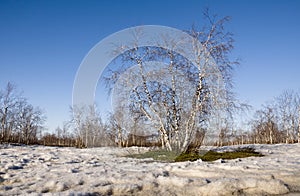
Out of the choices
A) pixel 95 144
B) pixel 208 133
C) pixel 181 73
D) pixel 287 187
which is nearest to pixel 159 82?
pixel 181 73

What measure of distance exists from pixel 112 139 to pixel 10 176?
14640mm

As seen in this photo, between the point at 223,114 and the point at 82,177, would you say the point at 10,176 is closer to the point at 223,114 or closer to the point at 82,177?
the point at 82,177

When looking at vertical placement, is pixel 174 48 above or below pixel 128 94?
above

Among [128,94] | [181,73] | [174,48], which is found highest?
[174,48]

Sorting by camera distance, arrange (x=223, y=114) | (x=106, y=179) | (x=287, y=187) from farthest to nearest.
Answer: (x=223, y=114) < (x=106, y=179) < (x=287, y=187)

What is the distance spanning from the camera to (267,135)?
3278 cm

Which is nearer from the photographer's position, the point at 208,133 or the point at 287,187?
the point at 287,187

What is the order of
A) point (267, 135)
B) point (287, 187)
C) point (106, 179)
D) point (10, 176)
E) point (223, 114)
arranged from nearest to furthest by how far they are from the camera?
point (287, 187)
point (106, 179)
point (10, 176)
point (223, 114)
point (267, 135)

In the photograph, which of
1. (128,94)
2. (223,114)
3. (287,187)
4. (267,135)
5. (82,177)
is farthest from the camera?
(267,135)

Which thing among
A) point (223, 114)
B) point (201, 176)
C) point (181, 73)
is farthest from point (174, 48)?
point (201, 176)

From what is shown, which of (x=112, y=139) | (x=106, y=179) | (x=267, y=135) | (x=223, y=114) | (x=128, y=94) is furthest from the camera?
(x=267, y=135)

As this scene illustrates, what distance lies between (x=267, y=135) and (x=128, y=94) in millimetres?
29587

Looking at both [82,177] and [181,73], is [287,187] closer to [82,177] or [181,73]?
[82,177]

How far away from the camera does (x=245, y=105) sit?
27.8 ft
